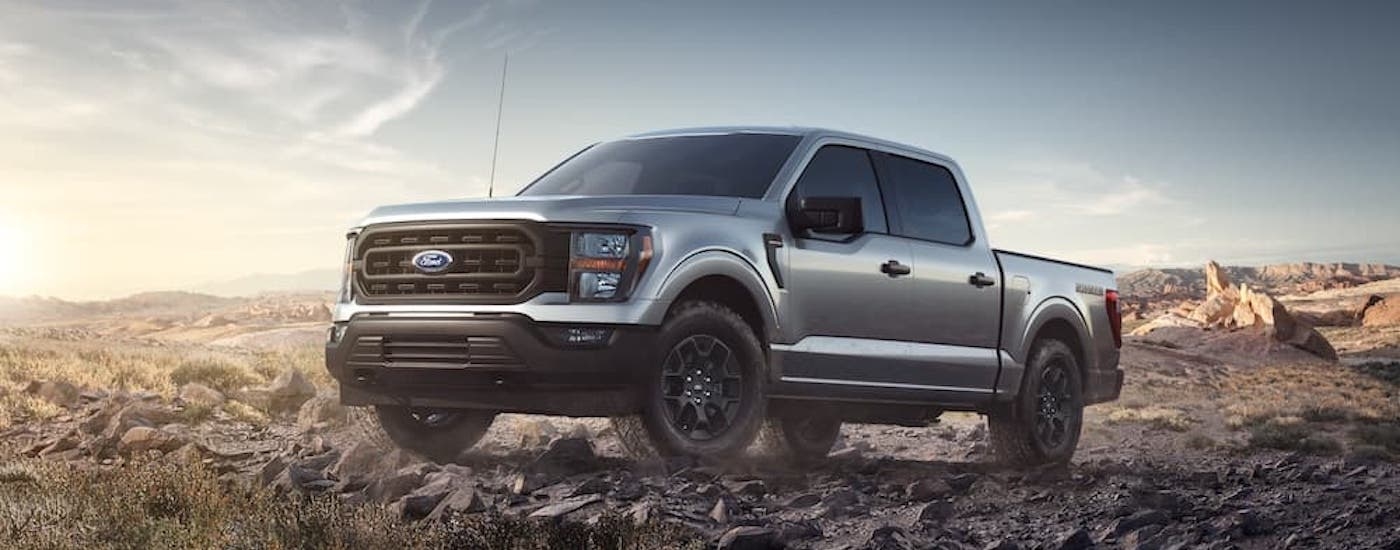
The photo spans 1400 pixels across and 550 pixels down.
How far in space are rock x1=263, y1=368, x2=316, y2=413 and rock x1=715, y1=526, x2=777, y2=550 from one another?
10.7 m

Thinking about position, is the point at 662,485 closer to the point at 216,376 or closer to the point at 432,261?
the point at 432,261

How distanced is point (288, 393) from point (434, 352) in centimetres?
921

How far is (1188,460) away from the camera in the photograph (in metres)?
14.4

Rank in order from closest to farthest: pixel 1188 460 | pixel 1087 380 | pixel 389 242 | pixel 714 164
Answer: pixel 389 242 → pixel 714 164 → pixel 1087 380 → pixel 1188 460

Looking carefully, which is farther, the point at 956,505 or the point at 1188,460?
the point at 1188,460

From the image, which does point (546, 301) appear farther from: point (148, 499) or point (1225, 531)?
point (1225, 531)

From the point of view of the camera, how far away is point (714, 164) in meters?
9.33

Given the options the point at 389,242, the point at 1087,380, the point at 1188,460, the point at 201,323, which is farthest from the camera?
the point at 201,323

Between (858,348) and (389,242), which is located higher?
(389,242)

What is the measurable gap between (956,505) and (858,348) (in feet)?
4.10

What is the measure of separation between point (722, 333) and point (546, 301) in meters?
1.06

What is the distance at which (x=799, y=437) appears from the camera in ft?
37.9

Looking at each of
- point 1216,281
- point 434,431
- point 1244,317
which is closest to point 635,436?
point 434,431

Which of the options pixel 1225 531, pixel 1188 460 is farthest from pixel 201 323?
pixel 1225 531
